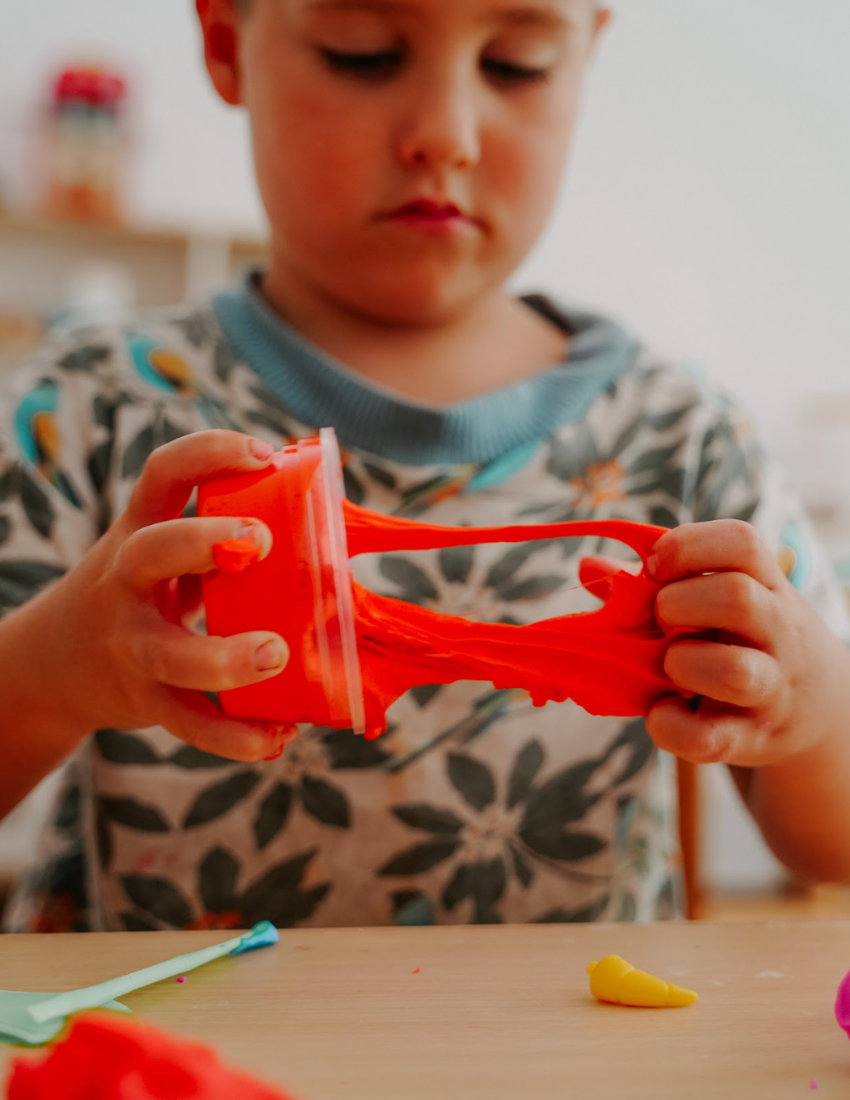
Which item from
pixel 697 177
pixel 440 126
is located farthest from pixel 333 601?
pixel 697 177

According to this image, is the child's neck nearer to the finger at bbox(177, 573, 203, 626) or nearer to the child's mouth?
the child's mouth

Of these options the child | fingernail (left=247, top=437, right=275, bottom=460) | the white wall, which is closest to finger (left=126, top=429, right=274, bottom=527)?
fingernail (left=247, top=437, right=275, bottom=460)

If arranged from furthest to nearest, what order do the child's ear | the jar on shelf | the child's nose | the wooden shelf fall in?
1. the wooden shelf
2. the jar on shelf
3. the child's ear
4. the child's nose

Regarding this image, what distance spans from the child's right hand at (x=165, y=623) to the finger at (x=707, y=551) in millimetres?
138

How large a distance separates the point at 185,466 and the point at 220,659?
8 cm

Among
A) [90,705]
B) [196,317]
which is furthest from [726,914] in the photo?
[90,705]

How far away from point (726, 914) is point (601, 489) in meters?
1.62

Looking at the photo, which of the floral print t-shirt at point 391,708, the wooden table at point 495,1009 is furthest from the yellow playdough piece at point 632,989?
the floral print t-shirt at point 391,708

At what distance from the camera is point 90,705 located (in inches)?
17.2

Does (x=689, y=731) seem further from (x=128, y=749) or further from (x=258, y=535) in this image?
(x=128, y=749)

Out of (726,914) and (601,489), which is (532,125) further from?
(726,914)

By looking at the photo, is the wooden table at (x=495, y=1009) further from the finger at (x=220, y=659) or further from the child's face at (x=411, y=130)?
the child's face at (x=411, y=130)

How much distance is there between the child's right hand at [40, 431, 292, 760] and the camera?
0.34 metres

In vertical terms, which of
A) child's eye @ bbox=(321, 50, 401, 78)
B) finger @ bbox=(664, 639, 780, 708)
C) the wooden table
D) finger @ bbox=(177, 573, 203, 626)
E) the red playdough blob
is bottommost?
the wooden table
